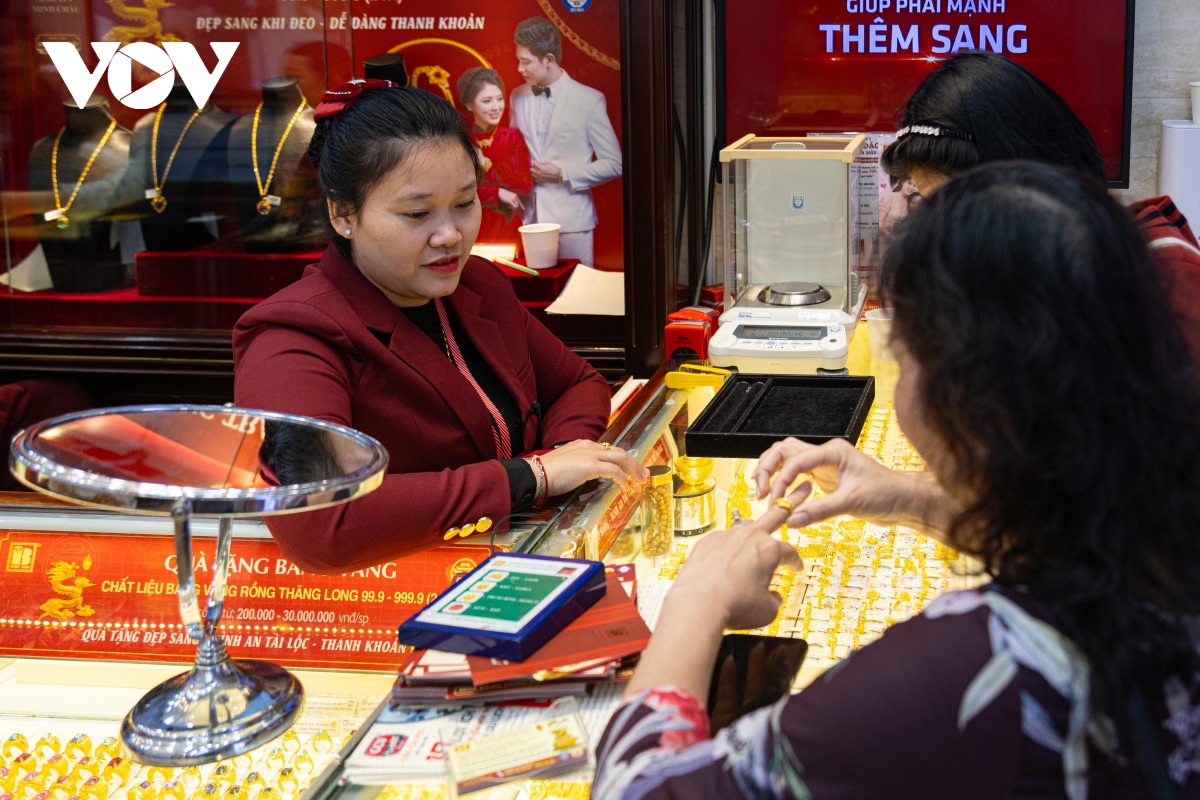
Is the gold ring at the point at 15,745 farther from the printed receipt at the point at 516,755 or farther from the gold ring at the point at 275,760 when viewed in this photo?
the printed receipt at the point at 516,755

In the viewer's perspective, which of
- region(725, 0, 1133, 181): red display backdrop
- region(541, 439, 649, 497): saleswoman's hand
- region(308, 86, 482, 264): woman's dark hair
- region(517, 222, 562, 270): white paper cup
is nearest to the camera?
region(541, 439, 649, 497): saleswoman's hand

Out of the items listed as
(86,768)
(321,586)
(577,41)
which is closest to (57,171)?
(577,41)

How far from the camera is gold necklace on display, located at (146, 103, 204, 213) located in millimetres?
3920

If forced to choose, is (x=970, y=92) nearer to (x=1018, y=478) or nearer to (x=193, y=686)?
(x=1018, y=478)

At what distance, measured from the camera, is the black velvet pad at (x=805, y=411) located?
6.87 feet

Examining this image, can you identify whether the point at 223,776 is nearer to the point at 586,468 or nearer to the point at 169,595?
the point at 169,595

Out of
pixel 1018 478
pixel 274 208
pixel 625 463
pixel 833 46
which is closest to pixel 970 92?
pixel 625 463

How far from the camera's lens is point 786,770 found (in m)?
0.90

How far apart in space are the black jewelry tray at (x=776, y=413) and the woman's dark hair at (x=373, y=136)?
2.19 feet

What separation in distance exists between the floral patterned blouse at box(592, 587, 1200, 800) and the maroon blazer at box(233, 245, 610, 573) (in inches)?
41.7

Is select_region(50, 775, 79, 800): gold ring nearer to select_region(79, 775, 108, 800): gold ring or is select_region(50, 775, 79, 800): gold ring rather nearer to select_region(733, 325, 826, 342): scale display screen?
select_region(79, 775, 108, 800): gold ring

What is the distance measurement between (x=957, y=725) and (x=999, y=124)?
1.41m

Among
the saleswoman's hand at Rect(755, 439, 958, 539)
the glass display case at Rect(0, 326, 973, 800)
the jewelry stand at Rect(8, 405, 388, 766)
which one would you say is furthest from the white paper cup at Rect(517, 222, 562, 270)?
the jewelry stand at Rect(8, 405, 388, 766)

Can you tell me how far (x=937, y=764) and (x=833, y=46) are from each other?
3187 mm
